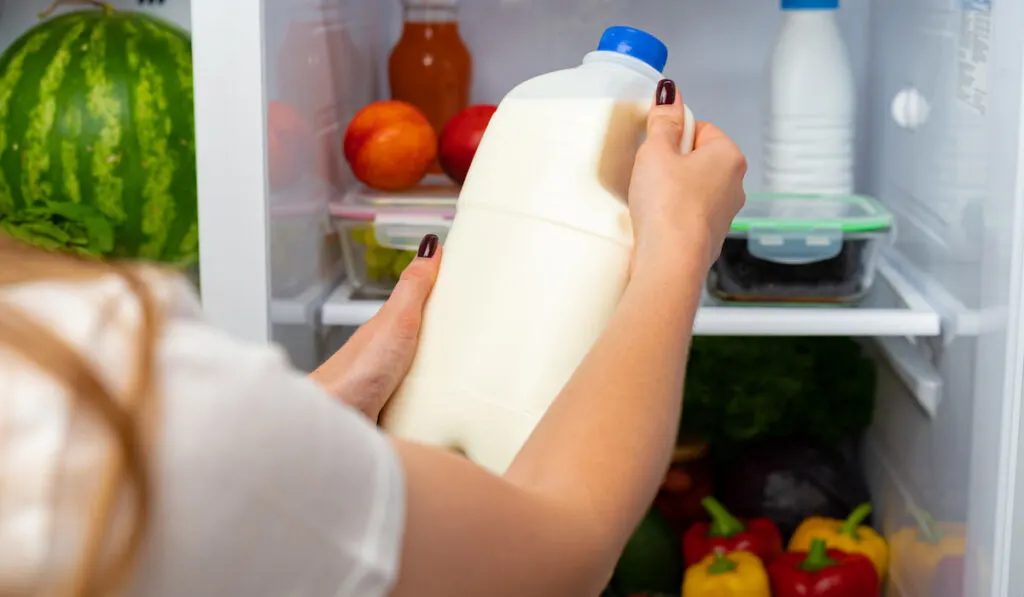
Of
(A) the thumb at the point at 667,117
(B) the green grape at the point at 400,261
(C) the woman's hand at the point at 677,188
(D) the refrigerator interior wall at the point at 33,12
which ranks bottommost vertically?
(B) the green grape at the point at 400,261

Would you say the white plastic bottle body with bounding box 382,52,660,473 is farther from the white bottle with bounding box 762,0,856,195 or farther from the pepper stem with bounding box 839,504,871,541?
the pepper stem with bounding box 839,504,871,541

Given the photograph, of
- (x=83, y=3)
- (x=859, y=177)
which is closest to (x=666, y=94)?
(x=859, y=177)

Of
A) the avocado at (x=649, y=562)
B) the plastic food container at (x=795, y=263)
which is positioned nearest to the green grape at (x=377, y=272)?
the plastic food container at (x=795, y=263)

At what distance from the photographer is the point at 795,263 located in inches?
47.2

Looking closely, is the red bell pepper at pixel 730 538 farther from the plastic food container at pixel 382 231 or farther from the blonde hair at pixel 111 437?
the blonde hair at pixel 111 437

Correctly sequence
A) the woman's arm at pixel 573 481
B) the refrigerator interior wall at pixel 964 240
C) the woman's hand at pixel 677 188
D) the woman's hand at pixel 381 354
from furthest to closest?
the refrigerator interior wall at pixel 964 240 → the woman's hand at pixel 381 354 → the woman's hand at pixel 677 188 → the woman's arm at pixel 573 481

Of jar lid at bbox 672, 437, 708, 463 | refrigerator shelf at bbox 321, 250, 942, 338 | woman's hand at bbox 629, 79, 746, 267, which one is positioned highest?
woman's hand at bbox 629, 79, 746, 267

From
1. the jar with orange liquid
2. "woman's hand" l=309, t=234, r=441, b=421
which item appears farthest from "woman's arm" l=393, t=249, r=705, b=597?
the jar with orange liquid

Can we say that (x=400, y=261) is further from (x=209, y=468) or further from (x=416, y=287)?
(x=209, y=468)

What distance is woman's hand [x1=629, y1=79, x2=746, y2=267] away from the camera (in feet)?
2.30

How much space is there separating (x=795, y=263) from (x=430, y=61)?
1.65 feet

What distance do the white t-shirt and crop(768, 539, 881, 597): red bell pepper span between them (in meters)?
0.98

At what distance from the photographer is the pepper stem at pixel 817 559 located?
1.30 meters

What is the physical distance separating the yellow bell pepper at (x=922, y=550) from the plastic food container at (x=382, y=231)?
0.58 metres
